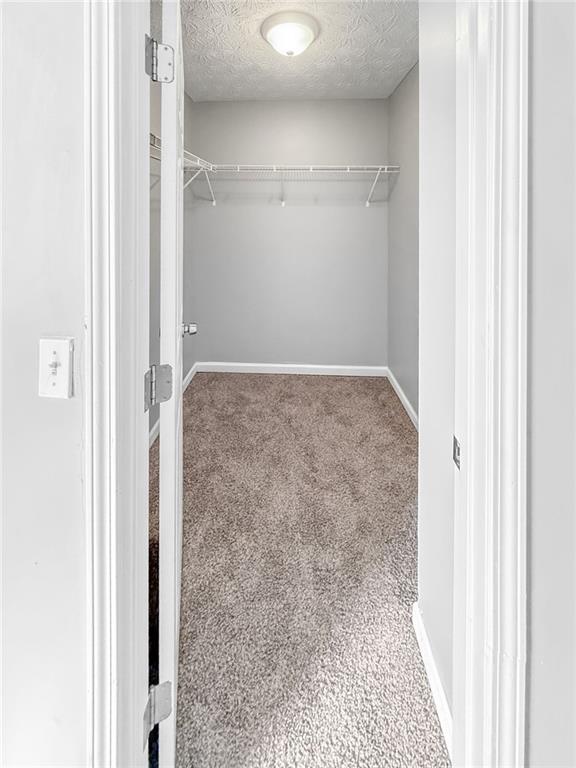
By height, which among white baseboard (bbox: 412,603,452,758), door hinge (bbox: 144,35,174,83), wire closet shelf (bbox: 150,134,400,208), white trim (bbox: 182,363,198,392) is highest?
wire closet shelf (bbox: 150,134,400,208)

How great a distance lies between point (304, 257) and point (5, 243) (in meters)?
4.24

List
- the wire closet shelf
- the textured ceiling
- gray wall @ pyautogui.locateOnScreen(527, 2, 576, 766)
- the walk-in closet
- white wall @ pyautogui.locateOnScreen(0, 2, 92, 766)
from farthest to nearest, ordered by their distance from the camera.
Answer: the wire closet shelf
the textured ceiling
the walk-in closet
white wall @ pyautogui.locateOnScreen(0, 2, 92, 766)
gray wall @ pyautogui.locateOnScreen(527, 2, 576, 766)

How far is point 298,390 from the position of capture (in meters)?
4.47

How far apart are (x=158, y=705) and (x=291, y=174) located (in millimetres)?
4642

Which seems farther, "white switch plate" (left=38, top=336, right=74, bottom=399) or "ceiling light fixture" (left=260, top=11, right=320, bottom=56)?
"ceiling light fixture" (left=260, top=11, right=320, bottom=56)

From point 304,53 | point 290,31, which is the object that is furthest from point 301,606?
point 304,53

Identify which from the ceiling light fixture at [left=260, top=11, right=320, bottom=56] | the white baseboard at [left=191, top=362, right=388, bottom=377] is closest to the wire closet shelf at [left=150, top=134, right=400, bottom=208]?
the ceiling light fixture at [left=260, top=11, right=320, bottom=56]

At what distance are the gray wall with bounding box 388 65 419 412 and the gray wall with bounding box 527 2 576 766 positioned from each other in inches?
116

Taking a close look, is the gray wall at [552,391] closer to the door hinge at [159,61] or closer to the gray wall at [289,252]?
the door hinge at [159,61]

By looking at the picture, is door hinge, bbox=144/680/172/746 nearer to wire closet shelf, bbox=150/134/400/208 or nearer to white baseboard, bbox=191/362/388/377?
white baseboard, bbox=191/362/388/377

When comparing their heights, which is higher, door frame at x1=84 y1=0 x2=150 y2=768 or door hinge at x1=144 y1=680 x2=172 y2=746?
door frame at x1=84 y1=0 x2=150 y2=768

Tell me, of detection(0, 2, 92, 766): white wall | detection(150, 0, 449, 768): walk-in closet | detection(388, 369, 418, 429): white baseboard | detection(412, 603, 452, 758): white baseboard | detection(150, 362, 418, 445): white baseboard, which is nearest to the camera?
detection(0, 2, 92, 766): white wall

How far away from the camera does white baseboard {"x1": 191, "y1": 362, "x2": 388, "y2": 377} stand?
5.01 metres

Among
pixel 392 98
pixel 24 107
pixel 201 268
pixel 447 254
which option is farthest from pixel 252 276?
pixel 24 107
